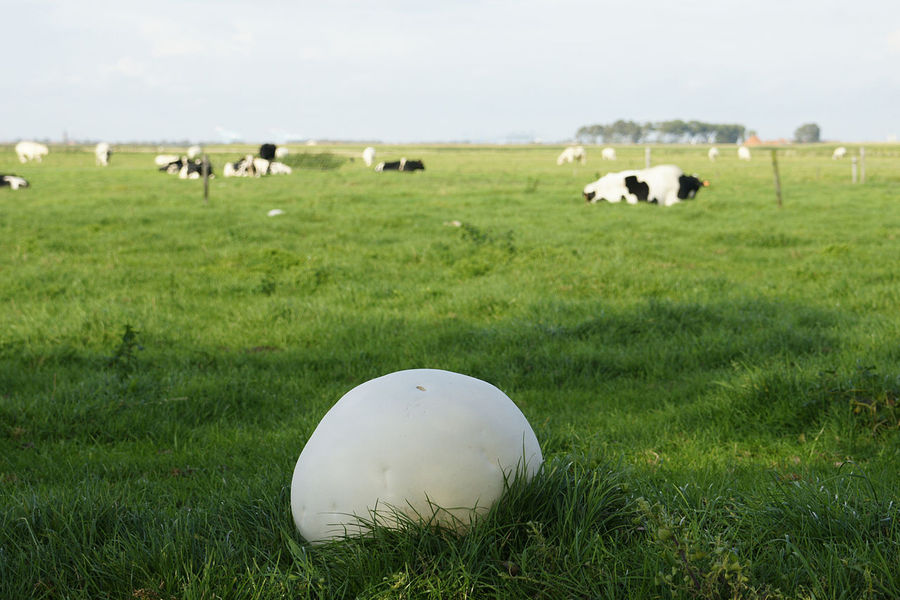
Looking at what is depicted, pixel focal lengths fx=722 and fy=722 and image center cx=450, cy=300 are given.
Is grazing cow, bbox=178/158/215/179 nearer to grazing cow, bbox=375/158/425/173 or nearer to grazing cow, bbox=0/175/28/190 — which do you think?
grazing cow, bbox=0/175/28/190

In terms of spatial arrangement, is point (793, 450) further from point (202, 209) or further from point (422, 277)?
point (202, 209)

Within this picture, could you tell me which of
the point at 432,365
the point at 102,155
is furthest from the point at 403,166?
the point at 432,365

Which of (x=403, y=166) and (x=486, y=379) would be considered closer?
(x=486, y=379)

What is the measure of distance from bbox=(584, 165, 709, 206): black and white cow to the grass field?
561cm

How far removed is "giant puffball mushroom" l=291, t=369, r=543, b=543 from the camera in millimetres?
2865

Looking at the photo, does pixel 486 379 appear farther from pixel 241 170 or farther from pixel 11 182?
pixel 241 170

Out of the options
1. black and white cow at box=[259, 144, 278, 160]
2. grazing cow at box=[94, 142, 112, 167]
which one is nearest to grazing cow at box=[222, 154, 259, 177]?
black and white cow at box=[259, 144, 278, 160]

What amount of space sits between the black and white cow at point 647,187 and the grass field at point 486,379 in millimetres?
5607

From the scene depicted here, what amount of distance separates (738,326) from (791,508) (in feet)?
15.1

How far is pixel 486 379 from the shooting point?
20.3ft

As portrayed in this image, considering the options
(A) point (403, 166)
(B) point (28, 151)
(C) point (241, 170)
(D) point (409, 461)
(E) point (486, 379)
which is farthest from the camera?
(B) point (28, 151)

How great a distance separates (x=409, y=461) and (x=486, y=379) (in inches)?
131

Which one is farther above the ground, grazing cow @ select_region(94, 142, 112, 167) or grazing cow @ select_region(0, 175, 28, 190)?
grazing cow @ select_region(94, 142, 112, 167)

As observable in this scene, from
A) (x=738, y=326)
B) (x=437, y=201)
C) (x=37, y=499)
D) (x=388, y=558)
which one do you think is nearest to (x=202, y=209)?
(x=437, y=201)
